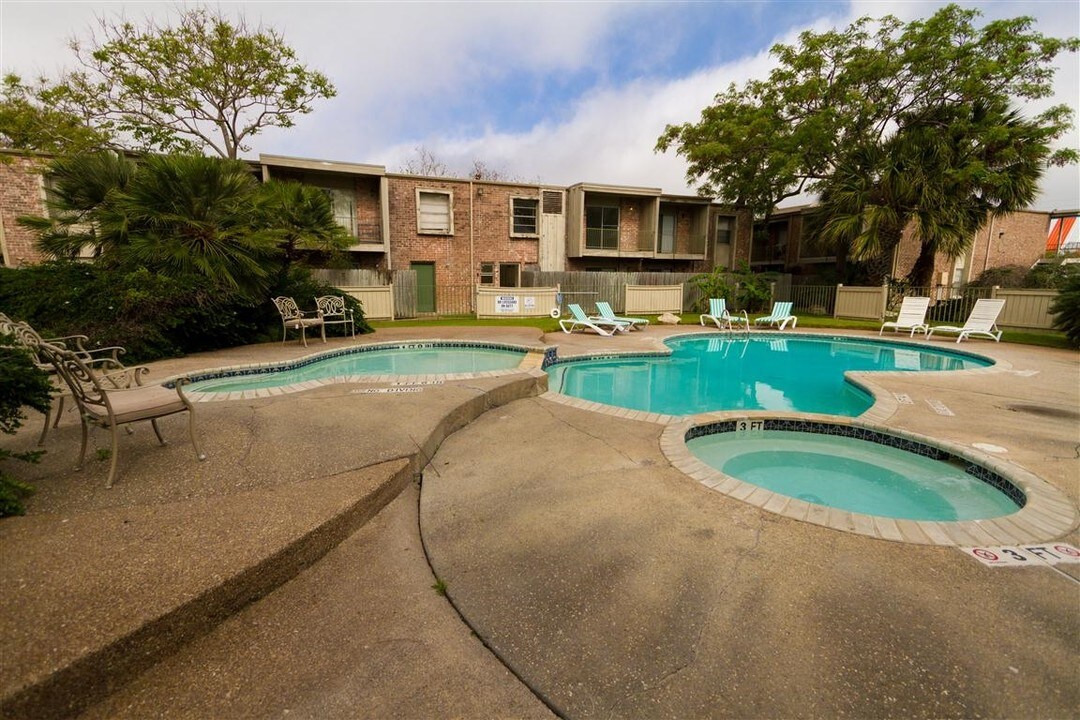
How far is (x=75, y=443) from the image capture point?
3.74 meters

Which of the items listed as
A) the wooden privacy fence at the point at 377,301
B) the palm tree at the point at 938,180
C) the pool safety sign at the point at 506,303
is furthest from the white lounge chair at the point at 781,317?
the wooden privacy fence at the point at 377,301

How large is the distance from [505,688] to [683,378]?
7.49 metres

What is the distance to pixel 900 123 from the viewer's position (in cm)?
1733

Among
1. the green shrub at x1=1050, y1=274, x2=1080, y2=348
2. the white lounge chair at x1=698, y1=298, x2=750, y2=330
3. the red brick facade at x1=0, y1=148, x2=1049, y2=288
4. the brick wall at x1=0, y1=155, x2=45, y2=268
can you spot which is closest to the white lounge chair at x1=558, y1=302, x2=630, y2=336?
the white lounge chair at x1=698, y1=298, x2=750, y2=330

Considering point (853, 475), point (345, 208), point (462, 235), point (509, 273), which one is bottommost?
point (853, 475)

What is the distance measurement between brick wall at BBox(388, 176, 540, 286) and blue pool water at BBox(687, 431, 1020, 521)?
651 inches

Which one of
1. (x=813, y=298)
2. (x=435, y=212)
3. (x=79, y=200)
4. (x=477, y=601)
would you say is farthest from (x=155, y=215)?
(x=813, y=298)

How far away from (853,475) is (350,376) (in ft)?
20.2

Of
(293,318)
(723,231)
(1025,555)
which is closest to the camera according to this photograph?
(1025,555)

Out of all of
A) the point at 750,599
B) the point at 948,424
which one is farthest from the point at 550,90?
the point at 750,599

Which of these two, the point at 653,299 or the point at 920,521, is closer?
the point at 920,521

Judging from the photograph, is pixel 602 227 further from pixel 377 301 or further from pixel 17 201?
pixel 17 201

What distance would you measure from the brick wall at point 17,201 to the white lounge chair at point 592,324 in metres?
16.7

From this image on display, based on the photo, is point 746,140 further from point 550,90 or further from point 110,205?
point 110,205
